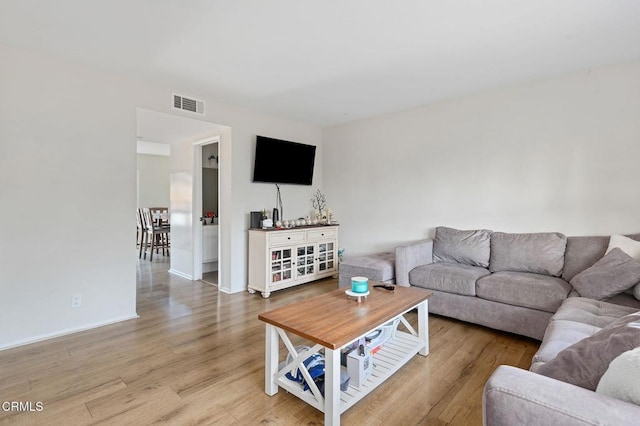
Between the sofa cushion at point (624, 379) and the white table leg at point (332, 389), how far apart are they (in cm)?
98

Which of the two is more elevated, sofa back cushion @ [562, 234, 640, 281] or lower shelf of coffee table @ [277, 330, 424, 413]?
sofa back cushion @ [562, 234, 640, 281]

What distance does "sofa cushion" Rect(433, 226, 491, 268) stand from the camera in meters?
3.24

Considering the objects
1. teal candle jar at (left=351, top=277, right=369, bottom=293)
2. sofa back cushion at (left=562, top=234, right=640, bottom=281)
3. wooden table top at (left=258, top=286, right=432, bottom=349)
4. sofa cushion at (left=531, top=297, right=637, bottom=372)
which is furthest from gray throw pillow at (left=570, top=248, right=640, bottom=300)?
teal candle jar at (left=351, top=277, right=369, bottom=293)

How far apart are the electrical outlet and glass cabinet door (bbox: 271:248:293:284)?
1.87 meters

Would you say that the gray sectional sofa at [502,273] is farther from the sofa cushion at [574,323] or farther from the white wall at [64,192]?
the white wall at [64,192]

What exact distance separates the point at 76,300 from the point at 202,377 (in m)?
1.59

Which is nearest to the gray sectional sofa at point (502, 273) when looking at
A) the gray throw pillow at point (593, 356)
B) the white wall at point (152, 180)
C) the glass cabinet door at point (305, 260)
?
the glass cabinet door at point (305, 260)

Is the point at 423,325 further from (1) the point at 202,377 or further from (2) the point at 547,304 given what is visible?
(1) the point at 202,377

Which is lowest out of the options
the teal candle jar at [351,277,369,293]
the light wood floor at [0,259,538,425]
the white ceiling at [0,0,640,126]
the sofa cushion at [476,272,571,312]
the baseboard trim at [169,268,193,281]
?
the light wood floor at [0,259,538,425]

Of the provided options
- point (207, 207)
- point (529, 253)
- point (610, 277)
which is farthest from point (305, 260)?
point (610, 277)

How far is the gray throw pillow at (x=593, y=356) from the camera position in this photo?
92cm

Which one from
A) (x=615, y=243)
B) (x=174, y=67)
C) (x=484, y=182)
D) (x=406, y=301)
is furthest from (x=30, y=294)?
(x=615, y=243)

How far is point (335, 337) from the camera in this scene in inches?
60.8

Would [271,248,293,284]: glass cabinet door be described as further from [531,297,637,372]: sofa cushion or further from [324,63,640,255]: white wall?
[531,297,637,372]: sofa cushion
